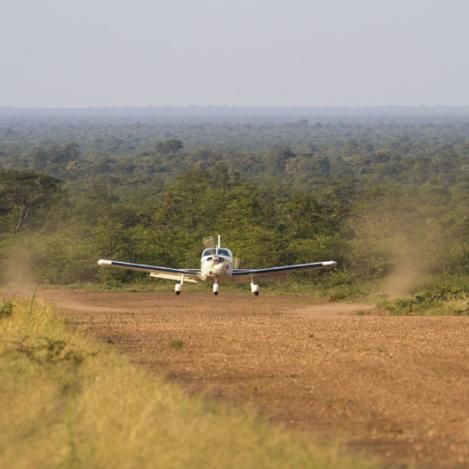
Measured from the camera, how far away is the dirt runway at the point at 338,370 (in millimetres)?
11875

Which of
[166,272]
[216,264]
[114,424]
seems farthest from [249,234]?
[114,424]

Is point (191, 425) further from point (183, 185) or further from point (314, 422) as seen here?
point (183, 185)

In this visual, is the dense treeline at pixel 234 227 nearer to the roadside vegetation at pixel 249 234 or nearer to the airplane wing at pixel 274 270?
the roadside vegetation at pixel 249 234

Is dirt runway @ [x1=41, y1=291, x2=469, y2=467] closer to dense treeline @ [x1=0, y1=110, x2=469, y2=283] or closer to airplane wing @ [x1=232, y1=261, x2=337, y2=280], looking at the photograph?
airplane wing @ [x1=232, y1=261, x2=337, y2=280]

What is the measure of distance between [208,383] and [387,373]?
2.81 meters

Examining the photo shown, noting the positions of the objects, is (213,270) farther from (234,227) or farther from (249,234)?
(234,227)

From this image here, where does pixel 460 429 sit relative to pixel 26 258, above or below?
above

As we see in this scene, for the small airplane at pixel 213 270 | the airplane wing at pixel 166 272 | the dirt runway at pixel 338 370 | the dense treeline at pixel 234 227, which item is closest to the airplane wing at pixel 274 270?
the small airplane at pixel 213 270

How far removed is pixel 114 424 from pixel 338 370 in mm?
5969

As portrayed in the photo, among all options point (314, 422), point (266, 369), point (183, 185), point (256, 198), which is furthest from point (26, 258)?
point (314, 422)

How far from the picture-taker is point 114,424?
→ 10.4 metres

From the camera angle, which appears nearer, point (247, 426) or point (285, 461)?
point (285, 461)

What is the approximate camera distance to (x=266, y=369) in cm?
1578

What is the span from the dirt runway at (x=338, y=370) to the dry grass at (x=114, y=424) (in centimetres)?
98
